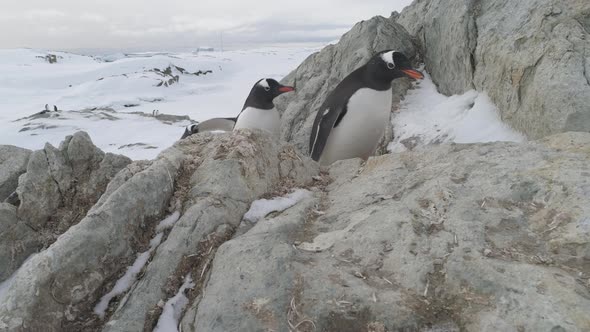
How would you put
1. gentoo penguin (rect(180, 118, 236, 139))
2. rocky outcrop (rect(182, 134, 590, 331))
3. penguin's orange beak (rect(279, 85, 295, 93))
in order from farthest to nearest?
gentoo penguin (rect(180, 118, 236, 139)), penguin's orange beak (rect(279, 85, 295, 93)), rocky outcrop (rect(182, 134, 590, 331))

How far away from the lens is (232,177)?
332cm

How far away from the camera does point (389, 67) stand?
17.2 ft

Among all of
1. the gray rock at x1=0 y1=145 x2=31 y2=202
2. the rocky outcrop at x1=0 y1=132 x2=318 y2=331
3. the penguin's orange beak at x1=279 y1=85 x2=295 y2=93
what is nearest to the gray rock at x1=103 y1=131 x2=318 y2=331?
the rocky outcrop at x1=0 y1=132 x2=318 y2=331

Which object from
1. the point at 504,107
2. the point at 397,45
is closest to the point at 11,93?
the point at 397,45

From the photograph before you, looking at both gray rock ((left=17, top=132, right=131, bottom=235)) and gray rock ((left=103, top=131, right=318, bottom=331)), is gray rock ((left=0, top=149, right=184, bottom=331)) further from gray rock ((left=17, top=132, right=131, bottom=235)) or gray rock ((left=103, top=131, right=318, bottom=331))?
gray rock ((left=17, top=132, right=131, bottom=235))

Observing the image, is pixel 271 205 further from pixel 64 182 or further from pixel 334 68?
pixel 334 68

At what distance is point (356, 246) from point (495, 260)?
712 mm

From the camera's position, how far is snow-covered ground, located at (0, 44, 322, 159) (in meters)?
17.0

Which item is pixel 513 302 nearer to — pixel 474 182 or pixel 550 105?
pixel 474 182

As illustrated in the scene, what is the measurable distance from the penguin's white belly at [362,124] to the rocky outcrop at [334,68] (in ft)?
3.86

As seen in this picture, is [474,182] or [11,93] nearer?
[474,182]

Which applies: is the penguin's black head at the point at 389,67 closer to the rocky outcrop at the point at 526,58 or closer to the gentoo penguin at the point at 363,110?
the gentoo penguin at the point at 363,110

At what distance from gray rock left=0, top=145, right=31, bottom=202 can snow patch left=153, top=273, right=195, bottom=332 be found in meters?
3.57

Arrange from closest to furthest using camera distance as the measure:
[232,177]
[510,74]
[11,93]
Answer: [232,177] → [510,74] → [11,93]
